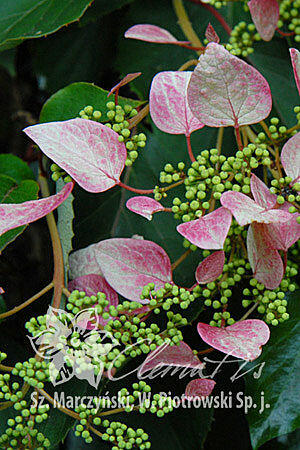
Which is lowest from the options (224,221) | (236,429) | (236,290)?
(236,429)

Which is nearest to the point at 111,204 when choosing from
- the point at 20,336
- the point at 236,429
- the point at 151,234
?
the point at 151,234

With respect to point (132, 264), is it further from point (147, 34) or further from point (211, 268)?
point (147, 34)

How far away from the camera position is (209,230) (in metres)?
0.36

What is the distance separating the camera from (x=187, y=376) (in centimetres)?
50

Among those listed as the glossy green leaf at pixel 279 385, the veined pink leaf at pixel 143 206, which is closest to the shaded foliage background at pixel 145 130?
the glossy green leaf at pixel 279 385

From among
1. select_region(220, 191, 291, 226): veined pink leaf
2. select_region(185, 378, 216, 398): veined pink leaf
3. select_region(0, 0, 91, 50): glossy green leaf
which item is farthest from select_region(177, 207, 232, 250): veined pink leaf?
select_region(0, 0, 91, 50): glossy green leaf

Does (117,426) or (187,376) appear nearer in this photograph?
(117,426)

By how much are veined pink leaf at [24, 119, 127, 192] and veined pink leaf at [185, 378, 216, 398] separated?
0.54 feet

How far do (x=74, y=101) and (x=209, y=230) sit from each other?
0.63 ft

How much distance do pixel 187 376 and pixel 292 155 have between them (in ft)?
0.76

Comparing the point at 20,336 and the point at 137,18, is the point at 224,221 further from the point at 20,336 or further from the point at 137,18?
the point at 137,18

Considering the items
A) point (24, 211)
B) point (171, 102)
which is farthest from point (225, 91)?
point (24, 211)

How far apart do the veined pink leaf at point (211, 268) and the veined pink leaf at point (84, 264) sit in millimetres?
90

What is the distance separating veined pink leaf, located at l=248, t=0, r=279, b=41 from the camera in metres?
0.47
